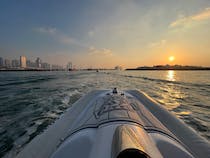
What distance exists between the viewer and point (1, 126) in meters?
3.56

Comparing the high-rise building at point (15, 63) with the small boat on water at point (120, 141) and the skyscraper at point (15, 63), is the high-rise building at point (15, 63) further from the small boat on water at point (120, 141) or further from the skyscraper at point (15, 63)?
the small boat on water at point (120, 141)

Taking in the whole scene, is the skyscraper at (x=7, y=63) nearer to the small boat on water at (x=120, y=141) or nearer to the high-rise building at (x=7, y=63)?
the high-rise building at (x=7, y=63)

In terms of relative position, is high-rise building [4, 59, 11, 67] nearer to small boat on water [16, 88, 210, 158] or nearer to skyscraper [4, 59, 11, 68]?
skyscraper [4, 59, 11, 68]

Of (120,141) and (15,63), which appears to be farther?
(15,63)

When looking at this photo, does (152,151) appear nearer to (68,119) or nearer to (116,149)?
(116,149)

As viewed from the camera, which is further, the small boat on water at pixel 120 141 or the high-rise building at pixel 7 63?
the high-rise building at pixel 7 63

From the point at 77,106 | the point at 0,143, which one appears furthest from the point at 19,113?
the point at 77,106

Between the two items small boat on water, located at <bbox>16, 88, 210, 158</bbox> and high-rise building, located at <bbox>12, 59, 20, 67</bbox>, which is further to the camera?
high-rise building, located at <bbox>12, 59, 20, 67</bbox>

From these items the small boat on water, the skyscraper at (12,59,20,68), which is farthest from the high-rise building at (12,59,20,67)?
the small boat on water

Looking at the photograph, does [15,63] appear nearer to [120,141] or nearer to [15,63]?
[15,63]

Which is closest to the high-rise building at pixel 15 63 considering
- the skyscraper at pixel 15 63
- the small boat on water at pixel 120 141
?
the skyscraper at pixel 15 63

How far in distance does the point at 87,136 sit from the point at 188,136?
1562 millimetres

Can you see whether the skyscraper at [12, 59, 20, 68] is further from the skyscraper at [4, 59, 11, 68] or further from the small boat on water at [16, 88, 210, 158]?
the small boat on water at [16, 88, 210, 158]

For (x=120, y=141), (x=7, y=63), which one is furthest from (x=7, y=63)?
(x=120, y=141)
